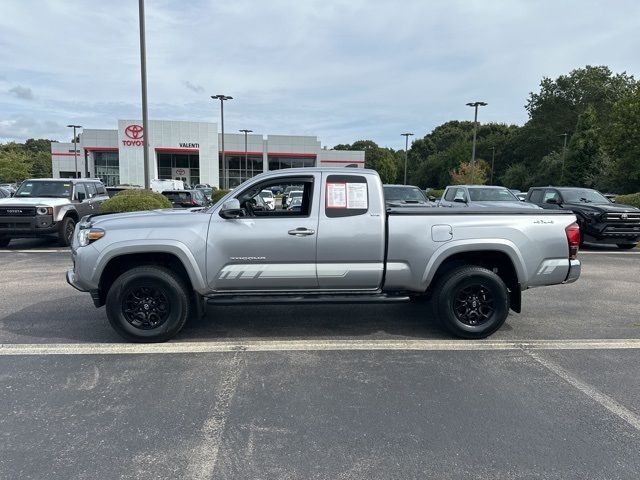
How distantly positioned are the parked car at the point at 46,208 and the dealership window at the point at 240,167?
1817 inches

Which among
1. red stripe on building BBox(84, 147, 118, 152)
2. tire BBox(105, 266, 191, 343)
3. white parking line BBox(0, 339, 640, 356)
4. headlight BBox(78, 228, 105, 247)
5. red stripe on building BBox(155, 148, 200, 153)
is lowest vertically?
white parking line BBox(0, 339, 640, 356)

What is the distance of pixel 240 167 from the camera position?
6091 centimetres

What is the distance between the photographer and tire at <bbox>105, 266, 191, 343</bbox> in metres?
4.87

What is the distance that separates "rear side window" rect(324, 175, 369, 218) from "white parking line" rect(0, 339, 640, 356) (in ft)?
4.70

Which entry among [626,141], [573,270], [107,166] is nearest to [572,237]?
[573,270]

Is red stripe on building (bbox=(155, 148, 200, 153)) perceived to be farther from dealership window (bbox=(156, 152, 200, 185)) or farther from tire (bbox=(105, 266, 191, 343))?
tire (bbox=(105, 266, 191, 343))

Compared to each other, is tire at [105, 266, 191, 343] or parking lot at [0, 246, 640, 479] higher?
tire at [105, 266, 191, 343]

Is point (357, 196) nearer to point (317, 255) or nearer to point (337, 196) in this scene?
point (337, 196)

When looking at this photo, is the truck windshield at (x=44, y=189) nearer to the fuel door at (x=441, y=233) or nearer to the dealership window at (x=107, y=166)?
the fuel door at (x=441, y=233)

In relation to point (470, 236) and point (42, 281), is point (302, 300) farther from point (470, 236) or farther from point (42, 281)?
point (42, 281)

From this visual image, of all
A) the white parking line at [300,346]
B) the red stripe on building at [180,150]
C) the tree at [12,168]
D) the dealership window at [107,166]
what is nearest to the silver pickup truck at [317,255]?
the white parking line at [300,346]

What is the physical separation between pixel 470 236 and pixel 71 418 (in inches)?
161

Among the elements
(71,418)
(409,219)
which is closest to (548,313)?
(409,219)

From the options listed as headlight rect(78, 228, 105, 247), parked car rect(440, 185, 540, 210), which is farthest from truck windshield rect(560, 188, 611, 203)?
headlight rect(78, 228, 105, 247)
